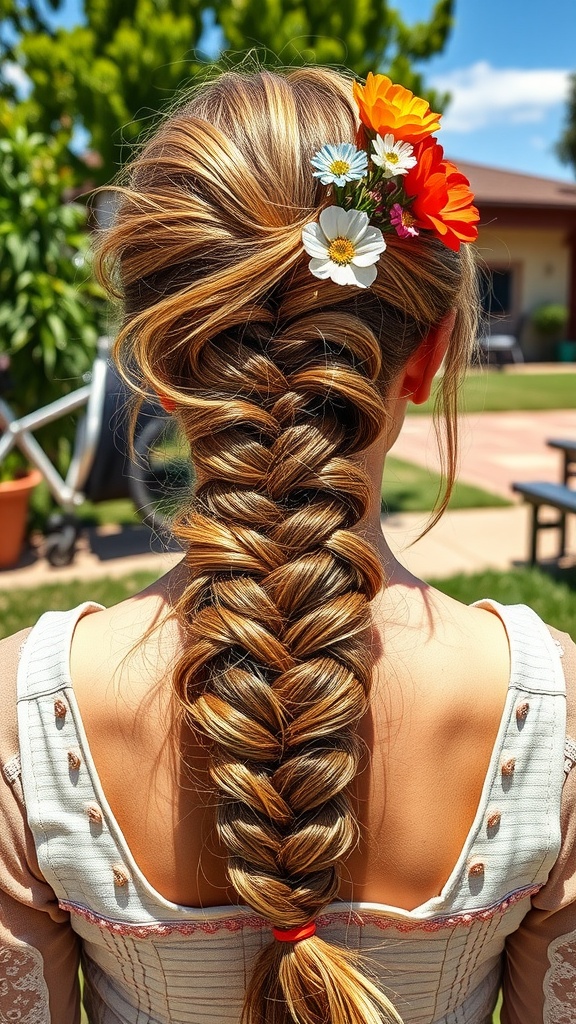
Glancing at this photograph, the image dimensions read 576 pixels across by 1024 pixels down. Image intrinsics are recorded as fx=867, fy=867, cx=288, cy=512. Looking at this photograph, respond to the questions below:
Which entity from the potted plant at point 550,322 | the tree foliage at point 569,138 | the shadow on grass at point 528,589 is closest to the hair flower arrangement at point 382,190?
the shadow on grass at point 528,589

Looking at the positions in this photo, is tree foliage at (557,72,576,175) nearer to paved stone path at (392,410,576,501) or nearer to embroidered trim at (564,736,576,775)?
paved stone path at (392,410,576,501)

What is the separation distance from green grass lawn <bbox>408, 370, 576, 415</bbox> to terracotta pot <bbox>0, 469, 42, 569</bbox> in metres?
6.67

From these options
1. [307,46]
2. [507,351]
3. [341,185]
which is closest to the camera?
[341,185]

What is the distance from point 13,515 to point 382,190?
5.01 m

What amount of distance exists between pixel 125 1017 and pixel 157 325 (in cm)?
92

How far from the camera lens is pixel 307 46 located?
889 cm

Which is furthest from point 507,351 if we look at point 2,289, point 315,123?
point 315,123

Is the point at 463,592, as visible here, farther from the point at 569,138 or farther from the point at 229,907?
the point at 569,138

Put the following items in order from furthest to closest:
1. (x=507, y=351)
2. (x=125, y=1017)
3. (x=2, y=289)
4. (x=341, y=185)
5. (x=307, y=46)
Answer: (x=507, y=351) → (x=307, y=46) → (x=2, y=289) → (x=125, y=1017) → (x=341, y=185)

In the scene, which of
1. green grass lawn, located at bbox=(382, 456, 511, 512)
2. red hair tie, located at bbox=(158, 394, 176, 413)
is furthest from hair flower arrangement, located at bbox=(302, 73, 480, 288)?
green grass lawn, located at bbox=(382, 456, 511, 512)

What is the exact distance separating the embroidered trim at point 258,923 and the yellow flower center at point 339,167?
815 mm

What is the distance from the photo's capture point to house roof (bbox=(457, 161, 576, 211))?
20.5 m

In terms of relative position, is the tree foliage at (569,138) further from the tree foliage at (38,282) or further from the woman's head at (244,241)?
the woman's head at (244,241)

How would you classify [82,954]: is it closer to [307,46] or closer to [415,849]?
[415,849]
